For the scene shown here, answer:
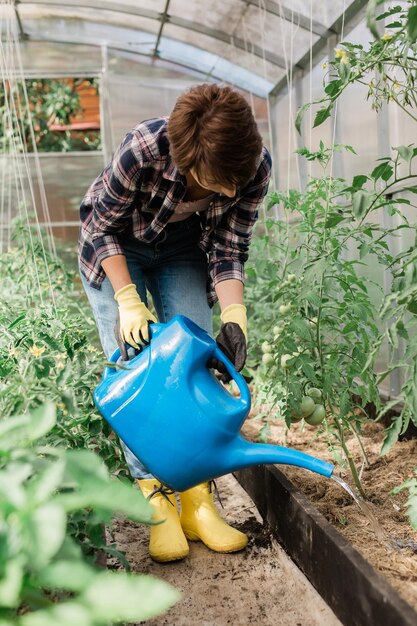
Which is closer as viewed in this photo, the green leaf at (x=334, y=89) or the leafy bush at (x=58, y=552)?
the leafy bush at (x=58, y=552)

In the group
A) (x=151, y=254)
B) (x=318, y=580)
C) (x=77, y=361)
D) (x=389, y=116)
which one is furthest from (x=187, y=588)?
(x=389, y=116)

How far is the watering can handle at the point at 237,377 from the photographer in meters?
1.41

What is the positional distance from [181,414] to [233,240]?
613mm

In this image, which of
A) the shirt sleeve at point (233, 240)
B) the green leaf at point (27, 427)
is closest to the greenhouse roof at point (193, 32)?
the shirt sleeve at point (233, 240)

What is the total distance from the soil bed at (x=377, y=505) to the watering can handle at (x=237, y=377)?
0.41 meters

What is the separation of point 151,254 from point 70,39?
3.74m

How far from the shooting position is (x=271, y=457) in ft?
4.46

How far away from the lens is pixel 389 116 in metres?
2.68

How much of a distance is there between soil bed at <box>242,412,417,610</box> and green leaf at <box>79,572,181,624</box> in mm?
779

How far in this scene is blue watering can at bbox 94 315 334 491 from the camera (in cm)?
138

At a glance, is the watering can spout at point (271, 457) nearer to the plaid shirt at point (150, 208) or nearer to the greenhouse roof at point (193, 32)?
the plaid shirt at point (150, 208)

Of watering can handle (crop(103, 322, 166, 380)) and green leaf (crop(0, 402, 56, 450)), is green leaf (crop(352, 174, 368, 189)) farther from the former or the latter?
green leaf (crop(0, 402, 56, 450))

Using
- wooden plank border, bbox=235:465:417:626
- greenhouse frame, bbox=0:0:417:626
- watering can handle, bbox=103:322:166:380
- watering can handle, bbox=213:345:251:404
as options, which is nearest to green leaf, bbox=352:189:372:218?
greenhouse frame, bbox=0:0:417:626

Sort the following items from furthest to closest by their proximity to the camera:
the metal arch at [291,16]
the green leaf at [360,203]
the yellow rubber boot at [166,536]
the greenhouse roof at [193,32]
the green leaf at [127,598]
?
the greenhouse roof at [193,32]
the metal arch at [291,16]
the yellow rubber boot at [166,536]
the green leaf at [360,203]
the green leaf at [127,598]
